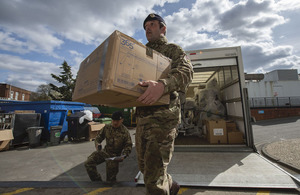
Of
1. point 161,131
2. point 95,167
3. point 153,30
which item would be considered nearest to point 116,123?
point 95,167

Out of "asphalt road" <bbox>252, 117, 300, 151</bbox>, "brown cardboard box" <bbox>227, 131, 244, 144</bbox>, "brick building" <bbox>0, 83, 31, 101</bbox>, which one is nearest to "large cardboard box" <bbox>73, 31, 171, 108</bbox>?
"brown cardboard box" <bbox>227, 131, 244, 144</bbox>

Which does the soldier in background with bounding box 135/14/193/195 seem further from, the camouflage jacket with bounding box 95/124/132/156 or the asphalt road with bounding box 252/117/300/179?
the asphalt road with bounding box 252/117/300/179

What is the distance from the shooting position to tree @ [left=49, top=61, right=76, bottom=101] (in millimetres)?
21266

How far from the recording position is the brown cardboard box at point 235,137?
381cm

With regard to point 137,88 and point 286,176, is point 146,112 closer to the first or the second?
point 137,88

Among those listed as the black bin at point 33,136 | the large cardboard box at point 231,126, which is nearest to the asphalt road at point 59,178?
the black bin at point 33,136

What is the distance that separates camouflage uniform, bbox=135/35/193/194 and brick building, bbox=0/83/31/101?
42367 mm

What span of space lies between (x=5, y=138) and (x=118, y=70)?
6.63 m

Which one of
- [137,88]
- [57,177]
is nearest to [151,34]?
[137,88]

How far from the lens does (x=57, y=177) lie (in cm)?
311

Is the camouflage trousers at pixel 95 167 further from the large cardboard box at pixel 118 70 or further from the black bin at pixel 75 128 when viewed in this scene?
the black bin at pixel 75 128

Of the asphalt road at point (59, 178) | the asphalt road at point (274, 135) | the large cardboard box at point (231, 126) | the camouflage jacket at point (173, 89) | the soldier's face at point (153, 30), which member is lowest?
the asphalt road at point (59, 178)

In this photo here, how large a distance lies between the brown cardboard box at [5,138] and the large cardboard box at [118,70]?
6.04 m

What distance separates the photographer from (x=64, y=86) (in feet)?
71.3
